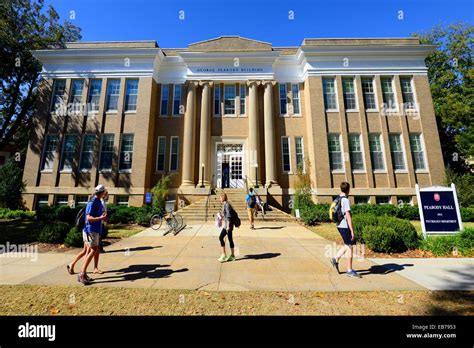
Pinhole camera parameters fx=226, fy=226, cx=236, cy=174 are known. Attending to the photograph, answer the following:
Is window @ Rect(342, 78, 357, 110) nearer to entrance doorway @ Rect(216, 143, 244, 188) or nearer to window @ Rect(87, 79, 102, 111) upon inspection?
entrance doorway @ Rect(216, 143, 244, 188)

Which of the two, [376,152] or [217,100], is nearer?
[376,152]

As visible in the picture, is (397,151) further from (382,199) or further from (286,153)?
(286,153)

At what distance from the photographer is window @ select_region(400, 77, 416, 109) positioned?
19.2m

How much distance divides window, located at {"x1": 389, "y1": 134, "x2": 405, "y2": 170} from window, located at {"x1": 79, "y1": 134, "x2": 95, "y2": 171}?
81.9ft

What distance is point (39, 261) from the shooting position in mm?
6488

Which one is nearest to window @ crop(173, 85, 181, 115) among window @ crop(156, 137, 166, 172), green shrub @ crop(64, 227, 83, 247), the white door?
window @ crop(156, 137, 166, 172)

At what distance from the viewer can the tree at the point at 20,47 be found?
19.2 m

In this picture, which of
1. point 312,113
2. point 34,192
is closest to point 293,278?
point 312,113

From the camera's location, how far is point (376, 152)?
738 inches

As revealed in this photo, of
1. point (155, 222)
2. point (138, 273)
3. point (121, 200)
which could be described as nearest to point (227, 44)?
point (121, 200)

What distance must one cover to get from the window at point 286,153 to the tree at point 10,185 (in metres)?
20.2

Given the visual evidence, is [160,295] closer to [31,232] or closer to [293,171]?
[31,232]

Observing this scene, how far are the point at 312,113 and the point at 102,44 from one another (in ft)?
65.6

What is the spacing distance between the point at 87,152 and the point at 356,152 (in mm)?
22527
